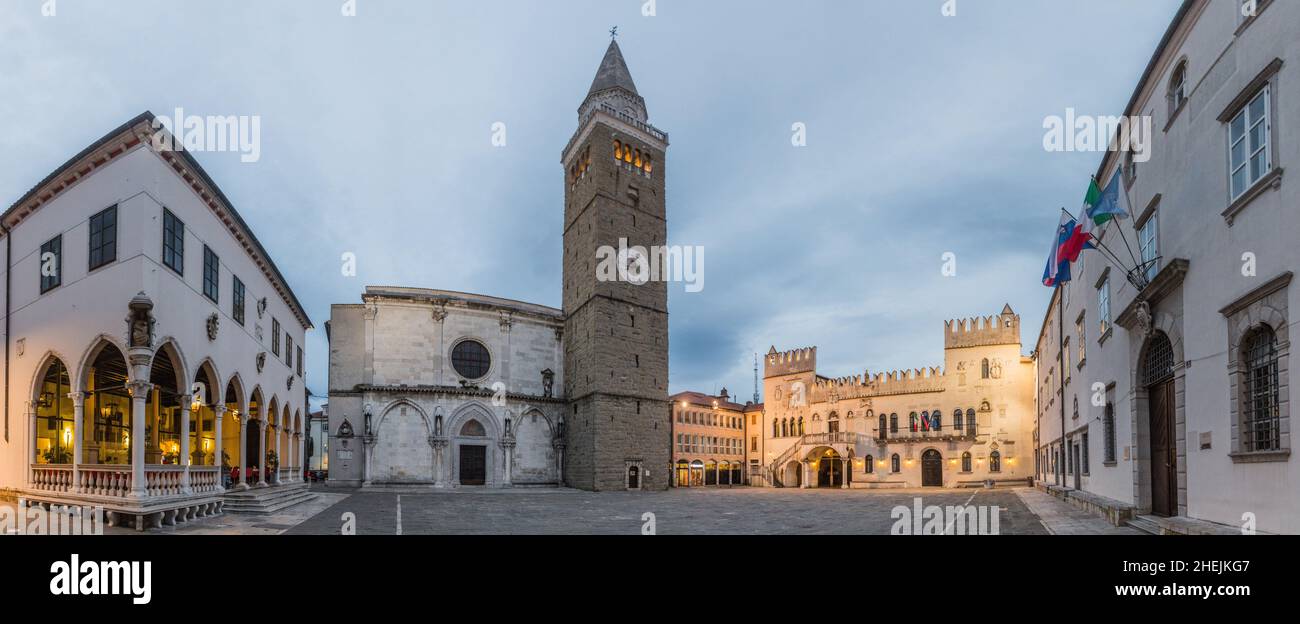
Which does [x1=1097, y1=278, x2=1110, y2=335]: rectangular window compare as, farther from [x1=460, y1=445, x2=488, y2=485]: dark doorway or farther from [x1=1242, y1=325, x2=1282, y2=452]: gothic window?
[x1=460, y1=445, x2=488, y2=485]: dark doorway

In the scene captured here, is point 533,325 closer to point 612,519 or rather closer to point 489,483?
point 489,483

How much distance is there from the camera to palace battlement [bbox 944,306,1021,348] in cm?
5556

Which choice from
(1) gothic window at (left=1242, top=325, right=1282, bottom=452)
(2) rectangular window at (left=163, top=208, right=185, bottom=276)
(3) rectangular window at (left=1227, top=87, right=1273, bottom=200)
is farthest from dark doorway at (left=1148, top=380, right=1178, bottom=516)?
(2) rectangular window at (left=163, top=208, right=185, bottom=276)

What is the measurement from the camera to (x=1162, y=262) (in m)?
15.8

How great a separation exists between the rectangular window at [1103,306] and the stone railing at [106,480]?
24.8 metres

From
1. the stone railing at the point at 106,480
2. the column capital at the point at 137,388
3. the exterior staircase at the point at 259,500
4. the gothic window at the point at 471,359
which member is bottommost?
the exterior staircase at the point at 259,500

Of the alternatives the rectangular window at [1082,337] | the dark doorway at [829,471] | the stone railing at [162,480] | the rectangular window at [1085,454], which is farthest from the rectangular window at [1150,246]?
the dark doorway at [829,471]

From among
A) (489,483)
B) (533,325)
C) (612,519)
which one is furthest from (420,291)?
(612,519)

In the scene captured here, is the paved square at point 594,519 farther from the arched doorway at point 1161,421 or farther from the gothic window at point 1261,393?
the gothic window at point 1261,393

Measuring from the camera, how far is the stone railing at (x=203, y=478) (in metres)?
19.0

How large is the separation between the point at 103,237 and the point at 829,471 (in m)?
55.9
